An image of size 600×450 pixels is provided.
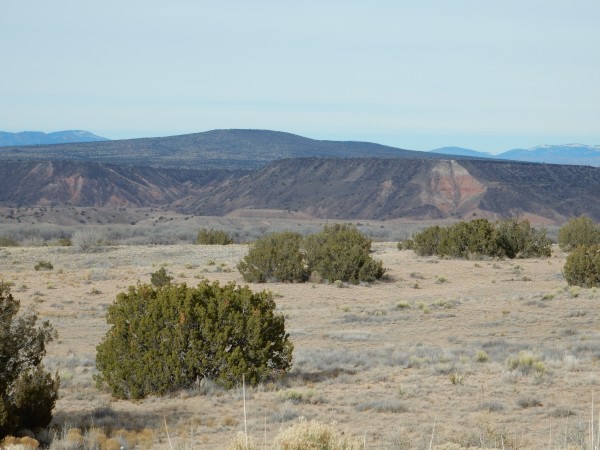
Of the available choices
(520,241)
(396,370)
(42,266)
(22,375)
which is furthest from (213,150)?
(22,375)

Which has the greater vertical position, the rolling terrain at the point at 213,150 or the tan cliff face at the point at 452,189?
the rolling terrain at the point at 213,150

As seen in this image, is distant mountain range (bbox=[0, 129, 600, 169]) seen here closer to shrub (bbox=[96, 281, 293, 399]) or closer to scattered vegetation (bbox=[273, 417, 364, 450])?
shrub (bbox=[96, 281, 293, 399])

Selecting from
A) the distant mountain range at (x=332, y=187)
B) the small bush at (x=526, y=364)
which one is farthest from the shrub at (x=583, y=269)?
the distant mountain range at (x=332, y=187)

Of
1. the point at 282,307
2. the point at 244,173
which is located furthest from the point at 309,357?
the point at 244,173

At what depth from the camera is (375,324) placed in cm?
1894

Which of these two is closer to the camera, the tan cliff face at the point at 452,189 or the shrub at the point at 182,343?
the shrub at the point at 182,343

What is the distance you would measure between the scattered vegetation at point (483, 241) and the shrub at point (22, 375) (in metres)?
25.9

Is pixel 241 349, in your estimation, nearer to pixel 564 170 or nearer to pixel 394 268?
pixel 394 268

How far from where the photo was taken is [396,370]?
1234 cm

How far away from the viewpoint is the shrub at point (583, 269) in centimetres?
2373

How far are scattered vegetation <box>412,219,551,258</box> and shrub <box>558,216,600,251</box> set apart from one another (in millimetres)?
2548

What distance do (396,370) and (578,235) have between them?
89.7 feet

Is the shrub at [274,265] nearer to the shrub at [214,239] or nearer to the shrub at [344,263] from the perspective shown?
the shrub at [344,263]

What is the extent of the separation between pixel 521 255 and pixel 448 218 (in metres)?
55.1
